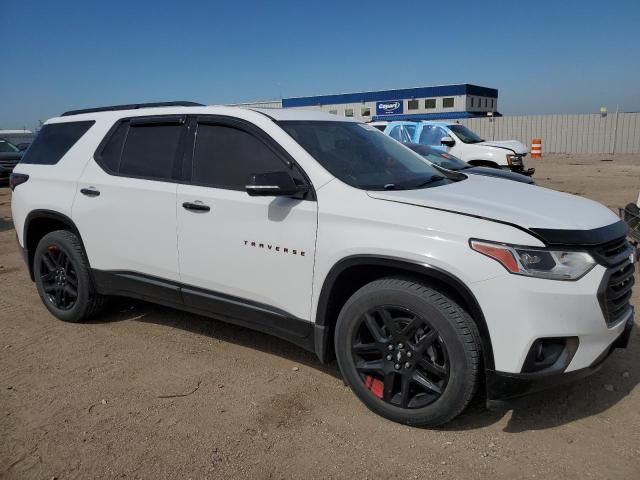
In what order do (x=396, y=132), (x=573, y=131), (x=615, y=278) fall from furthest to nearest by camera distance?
1. (x=573, y=131)
2. (x=396, y=132)
3. (x=615, y=278)

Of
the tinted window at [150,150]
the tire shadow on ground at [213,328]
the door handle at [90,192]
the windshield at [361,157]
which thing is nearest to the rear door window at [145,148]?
the tinted window at [150,150]

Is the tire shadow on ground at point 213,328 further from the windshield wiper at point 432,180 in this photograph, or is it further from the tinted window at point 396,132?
the tinted window at point 396,132

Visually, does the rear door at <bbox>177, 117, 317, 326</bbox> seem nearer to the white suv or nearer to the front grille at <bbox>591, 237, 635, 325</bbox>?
the white suv

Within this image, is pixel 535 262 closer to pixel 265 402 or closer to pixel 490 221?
pixel 490 221

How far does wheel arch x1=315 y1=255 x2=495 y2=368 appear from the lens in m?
2.76

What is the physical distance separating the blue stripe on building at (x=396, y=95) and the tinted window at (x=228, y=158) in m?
45.0

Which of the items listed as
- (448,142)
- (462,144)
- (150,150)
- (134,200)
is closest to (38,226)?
(134,200)

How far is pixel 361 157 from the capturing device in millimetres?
3736

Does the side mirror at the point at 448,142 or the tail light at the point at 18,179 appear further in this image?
the side mirror at the point at 448,142

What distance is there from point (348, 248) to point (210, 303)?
1.24 m

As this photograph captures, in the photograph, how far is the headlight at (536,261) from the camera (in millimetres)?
2658

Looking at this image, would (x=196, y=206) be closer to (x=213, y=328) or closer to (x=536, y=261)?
(x=213, y=328)

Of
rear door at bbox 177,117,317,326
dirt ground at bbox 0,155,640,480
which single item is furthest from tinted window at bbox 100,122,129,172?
dirt ground at bbox 0,155,640,480

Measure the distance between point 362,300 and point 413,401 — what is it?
637 millimetres
